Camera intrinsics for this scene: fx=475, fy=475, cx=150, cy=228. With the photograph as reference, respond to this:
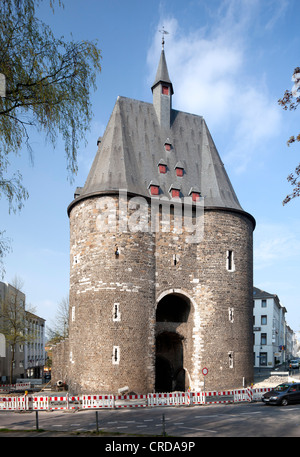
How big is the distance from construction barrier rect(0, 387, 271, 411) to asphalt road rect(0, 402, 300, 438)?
0.61 metres

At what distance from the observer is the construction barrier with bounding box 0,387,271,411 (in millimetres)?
21891

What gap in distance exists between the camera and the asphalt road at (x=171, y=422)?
1382 cm

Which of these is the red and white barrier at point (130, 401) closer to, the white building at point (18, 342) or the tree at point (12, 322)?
the white building at point (18, 342)

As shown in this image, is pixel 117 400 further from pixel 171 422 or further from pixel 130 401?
pixel 171 422

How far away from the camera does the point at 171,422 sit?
1625cm

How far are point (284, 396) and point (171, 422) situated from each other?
27.2ft

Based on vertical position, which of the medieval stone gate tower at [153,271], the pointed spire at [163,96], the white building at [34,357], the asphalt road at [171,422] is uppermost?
the pointed spire at [163,96]

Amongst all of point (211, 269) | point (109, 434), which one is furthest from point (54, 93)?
point (211, 269)

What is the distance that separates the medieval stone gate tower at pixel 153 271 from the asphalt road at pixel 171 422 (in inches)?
209

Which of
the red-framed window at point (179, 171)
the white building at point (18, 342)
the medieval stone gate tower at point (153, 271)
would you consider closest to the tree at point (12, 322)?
the white building at point (18, 342)

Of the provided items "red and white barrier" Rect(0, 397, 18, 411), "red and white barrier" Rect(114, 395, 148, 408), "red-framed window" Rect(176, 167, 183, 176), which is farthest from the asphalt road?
"red-framed window" Rect(176, 167, 183, 176)

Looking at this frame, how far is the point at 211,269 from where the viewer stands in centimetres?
2944

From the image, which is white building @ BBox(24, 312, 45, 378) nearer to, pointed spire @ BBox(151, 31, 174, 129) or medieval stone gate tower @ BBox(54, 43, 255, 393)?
medieval stone gate tower @ BBox(54, 43, 255, 393)
